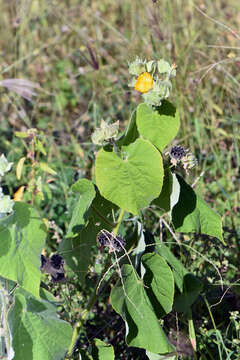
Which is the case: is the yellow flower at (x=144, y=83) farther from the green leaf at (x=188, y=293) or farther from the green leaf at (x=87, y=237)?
the green leaf at (x=188, y=293)

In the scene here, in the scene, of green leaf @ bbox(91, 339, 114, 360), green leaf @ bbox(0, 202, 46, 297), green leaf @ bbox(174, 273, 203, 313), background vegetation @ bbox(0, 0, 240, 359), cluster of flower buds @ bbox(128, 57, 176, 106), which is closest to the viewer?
green leaf @ bbox(0, 202, 46, 297)

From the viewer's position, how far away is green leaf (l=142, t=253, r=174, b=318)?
111 centimetres

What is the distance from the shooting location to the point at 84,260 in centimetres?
116

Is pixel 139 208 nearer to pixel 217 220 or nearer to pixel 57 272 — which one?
pixel 217 220

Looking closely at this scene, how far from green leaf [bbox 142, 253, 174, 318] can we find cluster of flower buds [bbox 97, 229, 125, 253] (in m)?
0.07

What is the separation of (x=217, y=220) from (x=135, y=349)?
1.60 feet

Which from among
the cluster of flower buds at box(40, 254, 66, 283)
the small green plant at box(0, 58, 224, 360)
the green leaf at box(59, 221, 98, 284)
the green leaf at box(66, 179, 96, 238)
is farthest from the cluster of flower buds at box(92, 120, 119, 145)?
the cluster of flower buds at box(40, 254, 66, 283)

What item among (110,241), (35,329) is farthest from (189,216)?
(35,329)

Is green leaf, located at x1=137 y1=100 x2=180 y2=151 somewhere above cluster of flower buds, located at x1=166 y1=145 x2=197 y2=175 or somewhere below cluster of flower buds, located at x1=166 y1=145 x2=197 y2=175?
above

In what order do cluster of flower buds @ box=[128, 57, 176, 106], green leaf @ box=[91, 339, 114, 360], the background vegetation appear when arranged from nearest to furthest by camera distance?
cluster of flower buds @ box=[128, 57, 176, 106], green leaf @ box=[91, 339, 114, 360], the background vegetation

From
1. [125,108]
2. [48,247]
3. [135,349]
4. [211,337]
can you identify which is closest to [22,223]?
[135,349]

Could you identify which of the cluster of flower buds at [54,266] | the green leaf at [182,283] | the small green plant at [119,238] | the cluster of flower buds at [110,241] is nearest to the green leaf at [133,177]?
the small green plant at [119,238]

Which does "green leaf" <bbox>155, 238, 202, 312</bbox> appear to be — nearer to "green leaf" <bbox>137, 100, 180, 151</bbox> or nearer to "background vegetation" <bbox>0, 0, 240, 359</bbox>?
"background vegetation" <bbox>0, 0, 240, 359</bbox>

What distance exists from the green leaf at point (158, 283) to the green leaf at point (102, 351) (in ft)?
0.45
